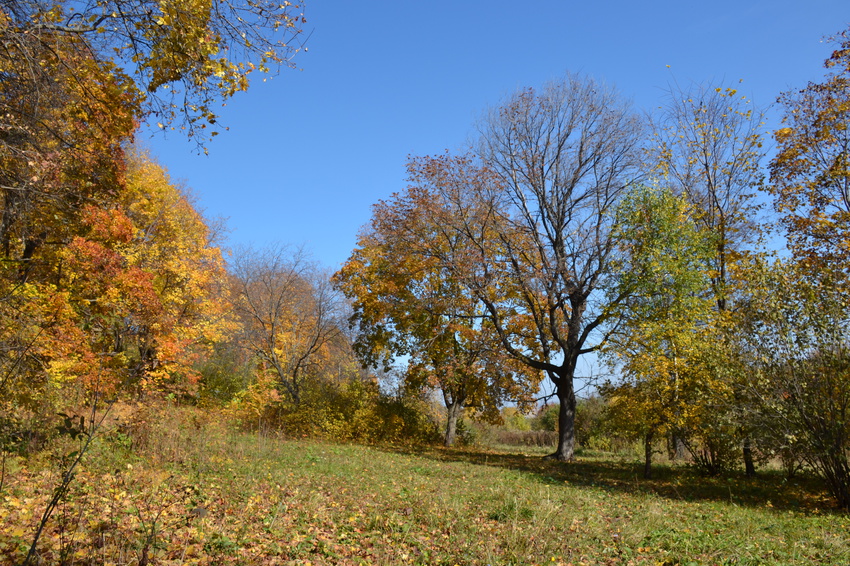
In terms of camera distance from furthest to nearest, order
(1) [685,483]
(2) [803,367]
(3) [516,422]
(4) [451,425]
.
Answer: (3) [516,422] → (4) [451,425] → (1) [685,483] → (2) [803,367]

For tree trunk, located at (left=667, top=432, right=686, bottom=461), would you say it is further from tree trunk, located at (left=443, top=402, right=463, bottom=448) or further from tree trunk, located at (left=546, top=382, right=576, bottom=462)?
tree trunk, located at (left=443, top=402, right=463, bottom=448)

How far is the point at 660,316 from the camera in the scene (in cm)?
1327

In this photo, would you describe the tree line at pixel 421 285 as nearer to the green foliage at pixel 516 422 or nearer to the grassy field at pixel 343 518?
the grassy field at pixel 343 518

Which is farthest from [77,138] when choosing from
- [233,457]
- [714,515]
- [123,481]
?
[714,515]

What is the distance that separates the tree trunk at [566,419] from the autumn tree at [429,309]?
6.71ft

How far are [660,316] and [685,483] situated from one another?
162 inches

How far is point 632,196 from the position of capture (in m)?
14.9

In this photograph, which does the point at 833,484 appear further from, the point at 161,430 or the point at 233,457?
the point at 161,430

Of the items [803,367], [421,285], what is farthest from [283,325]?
[803,367]

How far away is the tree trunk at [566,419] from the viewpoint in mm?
16922

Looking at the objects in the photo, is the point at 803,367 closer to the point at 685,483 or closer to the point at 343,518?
the point at 685,483

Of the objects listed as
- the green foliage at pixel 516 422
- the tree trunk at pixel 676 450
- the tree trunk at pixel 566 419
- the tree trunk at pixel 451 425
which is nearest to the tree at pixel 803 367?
the tree trunk at pixel 566 419

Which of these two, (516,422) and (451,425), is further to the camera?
(516,422)

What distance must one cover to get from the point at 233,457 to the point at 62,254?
6936mm
